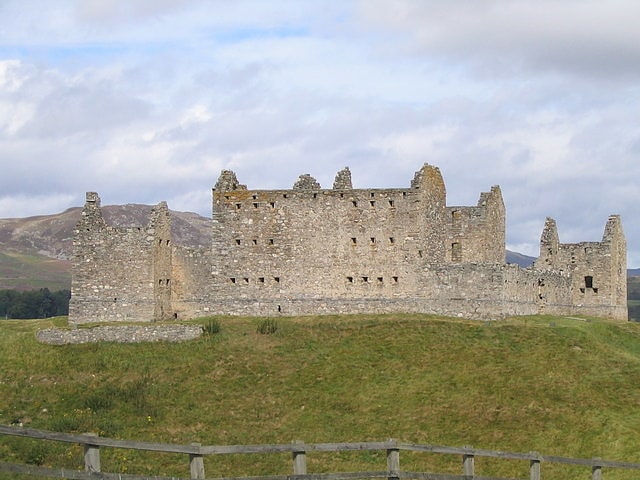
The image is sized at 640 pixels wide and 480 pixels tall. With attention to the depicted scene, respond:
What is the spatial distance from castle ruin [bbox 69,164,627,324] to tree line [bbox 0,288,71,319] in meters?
72.0

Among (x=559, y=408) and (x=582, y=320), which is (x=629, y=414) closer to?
(x=559, y=408)

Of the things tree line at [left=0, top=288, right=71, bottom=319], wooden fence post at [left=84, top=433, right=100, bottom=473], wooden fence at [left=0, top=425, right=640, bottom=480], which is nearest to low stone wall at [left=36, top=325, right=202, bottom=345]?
wooden fence at [left=0, top=425, right=640, bottom=480]

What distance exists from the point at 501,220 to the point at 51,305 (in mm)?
85771

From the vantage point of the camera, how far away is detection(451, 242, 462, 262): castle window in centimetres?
6266

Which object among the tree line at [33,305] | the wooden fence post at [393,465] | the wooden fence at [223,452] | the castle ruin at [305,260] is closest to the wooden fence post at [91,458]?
the wooden fence at [223,452]

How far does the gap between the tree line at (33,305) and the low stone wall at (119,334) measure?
7834cm

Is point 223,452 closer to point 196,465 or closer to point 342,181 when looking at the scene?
point 196,465

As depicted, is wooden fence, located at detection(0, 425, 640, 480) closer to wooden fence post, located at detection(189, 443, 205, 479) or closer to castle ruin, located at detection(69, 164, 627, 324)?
wooden fence post, located at detection(189, 443, 205, 479)

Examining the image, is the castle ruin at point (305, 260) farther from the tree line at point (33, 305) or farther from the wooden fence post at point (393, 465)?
the tree line at point (33, 305)

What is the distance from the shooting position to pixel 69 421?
43.2 metres

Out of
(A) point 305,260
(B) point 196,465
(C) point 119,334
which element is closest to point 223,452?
(B) point 196,465

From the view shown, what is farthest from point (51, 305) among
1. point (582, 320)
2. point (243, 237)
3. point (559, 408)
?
point (559, 408)

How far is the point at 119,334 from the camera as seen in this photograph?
53.4 m

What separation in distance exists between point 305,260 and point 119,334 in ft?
40.2
